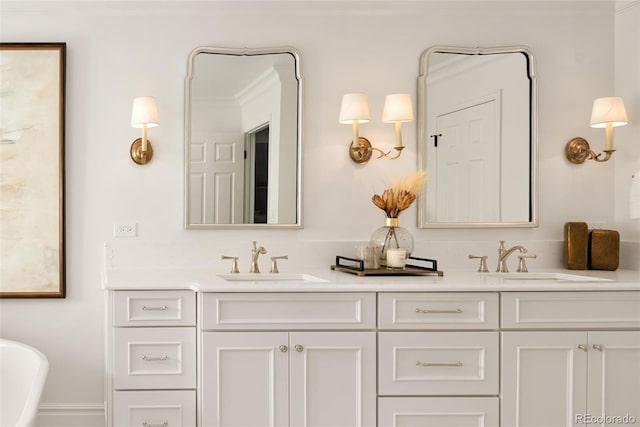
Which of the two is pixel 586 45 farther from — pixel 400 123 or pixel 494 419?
pixel 494 419

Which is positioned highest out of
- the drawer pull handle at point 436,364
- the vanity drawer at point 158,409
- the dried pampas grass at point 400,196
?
the dried pampas grass at point 400,196

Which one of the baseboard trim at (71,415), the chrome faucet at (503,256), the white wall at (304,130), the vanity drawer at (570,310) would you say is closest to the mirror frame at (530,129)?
the white wall at (304,130)

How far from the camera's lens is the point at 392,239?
116 inches

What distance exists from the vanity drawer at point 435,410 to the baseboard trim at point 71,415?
1552mm

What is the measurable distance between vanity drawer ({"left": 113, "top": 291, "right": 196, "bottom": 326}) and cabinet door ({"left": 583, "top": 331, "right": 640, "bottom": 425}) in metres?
1.68

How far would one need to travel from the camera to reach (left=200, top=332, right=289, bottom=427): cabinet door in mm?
2471

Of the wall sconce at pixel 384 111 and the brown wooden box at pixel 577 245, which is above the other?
the wall sconce at pixel 384 111

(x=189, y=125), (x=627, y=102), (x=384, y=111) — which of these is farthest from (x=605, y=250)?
(x=189, y=125)

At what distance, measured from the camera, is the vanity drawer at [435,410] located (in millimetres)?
2500

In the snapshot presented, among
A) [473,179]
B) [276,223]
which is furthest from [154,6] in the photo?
[473,179]

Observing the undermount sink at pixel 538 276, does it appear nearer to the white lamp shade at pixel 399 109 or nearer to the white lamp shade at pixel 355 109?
the white lamp shade at pixel 399 109

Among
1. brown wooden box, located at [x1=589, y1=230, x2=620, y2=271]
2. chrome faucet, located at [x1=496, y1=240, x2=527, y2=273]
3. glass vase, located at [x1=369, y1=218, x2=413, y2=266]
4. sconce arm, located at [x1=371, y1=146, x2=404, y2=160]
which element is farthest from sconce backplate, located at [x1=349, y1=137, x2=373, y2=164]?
brown wooden box, located at [x1=589, y1=230, x2=620, y2=271]

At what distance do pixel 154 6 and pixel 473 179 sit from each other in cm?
189

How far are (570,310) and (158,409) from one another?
5.76ft
